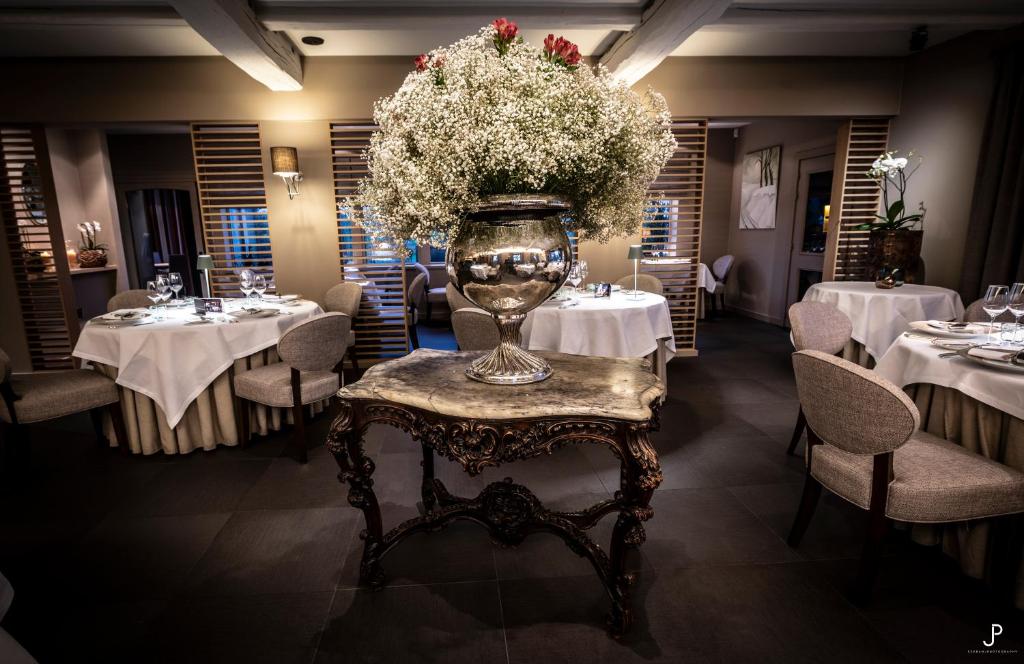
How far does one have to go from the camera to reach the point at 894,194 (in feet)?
17.8

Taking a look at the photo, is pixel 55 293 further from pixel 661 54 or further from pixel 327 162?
pixel 661 54

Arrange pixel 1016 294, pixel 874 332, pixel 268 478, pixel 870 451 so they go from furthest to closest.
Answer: pixel 874 332 < pixel 268 478 < pixel 1016 294 < pixel 870 451

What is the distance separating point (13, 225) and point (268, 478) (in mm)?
4689

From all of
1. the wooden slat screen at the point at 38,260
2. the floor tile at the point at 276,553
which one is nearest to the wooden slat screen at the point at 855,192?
the floor tile at the point at 276,553

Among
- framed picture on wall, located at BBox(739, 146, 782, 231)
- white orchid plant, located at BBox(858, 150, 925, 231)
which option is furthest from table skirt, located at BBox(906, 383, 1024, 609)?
framed picture on wall, located at BBox(739, 146, 782, 231)

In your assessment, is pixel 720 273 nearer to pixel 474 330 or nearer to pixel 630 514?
pixel 474 330

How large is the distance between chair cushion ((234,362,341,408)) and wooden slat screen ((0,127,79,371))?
355cm

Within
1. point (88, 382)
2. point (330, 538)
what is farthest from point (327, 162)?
point (330, 538)

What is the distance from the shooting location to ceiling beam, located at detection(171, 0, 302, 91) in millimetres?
3273

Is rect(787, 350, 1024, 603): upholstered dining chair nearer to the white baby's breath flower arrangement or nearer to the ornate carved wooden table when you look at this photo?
the ornate carved wooden table

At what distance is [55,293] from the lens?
212 inches

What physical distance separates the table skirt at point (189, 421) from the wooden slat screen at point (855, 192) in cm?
604

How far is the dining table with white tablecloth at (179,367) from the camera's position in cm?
315

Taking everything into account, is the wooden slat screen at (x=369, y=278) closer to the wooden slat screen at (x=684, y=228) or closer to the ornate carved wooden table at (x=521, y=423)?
the wooden slat screen at (x=684, y=228)
